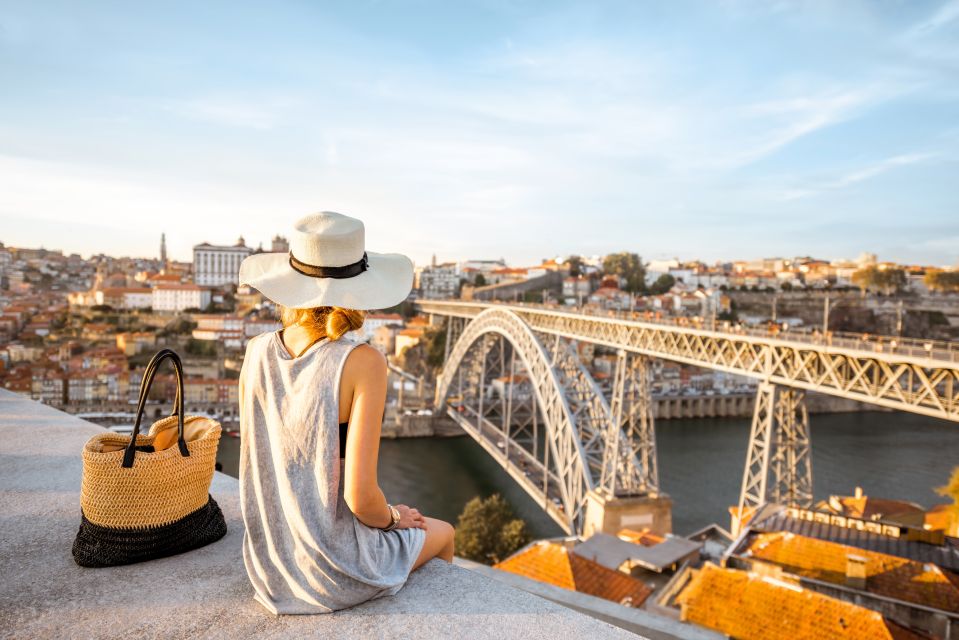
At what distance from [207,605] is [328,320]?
588 millimetres

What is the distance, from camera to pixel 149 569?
1514 mm

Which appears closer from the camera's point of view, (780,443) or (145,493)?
(145,493)

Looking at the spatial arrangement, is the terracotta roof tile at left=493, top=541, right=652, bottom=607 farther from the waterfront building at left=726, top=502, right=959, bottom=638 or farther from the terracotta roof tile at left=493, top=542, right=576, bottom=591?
the waterfront building at left=726, top=502, right=959, bottom=638

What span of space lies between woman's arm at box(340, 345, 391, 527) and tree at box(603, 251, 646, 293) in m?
55.2

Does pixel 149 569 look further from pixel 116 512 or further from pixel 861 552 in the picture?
pixel 861 552

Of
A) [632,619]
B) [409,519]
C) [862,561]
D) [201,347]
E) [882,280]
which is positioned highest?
[882,280]

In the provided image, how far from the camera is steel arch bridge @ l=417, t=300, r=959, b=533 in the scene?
24.5 ft

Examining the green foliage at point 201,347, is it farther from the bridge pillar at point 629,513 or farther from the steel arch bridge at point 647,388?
the bridge pillar at point 629,513

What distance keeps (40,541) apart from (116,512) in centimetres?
34

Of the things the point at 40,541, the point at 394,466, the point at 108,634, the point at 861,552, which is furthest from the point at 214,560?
the point at 394,466

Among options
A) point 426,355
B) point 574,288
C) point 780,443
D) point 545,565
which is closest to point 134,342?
point 426,355

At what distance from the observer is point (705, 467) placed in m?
22.5

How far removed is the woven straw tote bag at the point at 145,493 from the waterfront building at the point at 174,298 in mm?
52211

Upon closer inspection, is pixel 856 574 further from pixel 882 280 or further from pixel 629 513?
pixel 882 280
